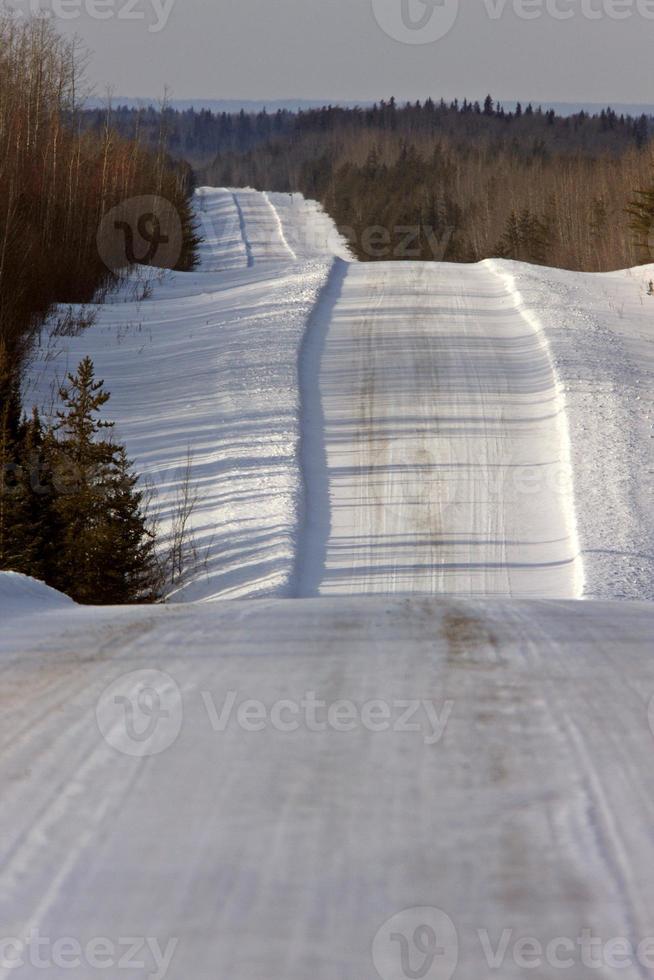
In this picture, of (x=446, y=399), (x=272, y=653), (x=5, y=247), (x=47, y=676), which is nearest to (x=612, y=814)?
(x=272, y=653)

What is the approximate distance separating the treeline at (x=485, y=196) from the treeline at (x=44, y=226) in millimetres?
11706

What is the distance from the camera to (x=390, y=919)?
1945 millimetres

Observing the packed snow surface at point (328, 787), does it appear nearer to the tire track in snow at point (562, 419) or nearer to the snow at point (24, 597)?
the snow at point (24, 597)

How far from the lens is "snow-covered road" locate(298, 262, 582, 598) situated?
10.0 metres

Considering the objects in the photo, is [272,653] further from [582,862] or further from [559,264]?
[559,264]

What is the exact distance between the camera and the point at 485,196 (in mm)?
56844

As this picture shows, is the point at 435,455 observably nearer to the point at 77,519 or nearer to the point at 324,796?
the point at 77,519

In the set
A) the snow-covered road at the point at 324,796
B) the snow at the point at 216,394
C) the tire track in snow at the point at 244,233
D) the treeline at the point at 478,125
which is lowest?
the snow-covered road at the point at 324,796

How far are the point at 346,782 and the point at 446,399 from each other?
12.5 meters

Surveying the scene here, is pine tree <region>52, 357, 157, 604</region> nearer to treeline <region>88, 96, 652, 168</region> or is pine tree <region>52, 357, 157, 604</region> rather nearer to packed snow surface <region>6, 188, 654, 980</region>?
packed snow surface <region>6, 188, 654, 980</region>

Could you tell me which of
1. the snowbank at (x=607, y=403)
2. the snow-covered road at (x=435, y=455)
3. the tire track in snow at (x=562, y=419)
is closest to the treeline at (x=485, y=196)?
the snowbank at (x=607, y=403)

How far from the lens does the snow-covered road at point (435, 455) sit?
1001 cm

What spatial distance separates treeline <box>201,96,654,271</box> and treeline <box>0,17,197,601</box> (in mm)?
11706

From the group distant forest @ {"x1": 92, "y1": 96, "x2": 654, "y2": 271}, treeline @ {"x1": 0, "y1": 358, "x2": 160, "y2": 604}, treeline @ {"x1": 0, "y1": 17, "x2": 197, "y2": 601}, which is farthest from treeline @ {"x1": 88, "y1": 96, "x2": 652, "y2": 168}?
treeline @ {"x1": 0, "y1": 358, "x2": 160, "y2": 604}
